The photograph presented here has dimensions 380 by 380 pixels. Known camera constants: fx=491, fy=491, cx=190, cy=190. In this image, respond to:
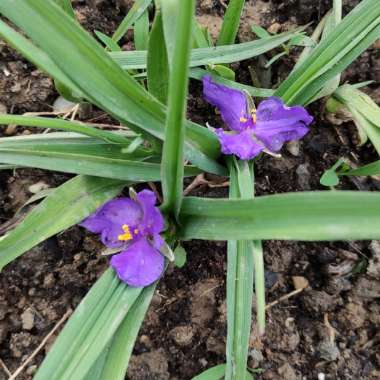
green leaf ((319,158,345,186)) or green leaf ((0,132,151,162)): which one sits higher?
green leaf ((0,132,151,162))

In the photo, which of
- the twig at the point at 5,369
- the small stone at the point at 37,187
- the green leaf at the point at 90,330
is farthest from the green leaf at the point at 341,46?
the twig at the point at 5,369

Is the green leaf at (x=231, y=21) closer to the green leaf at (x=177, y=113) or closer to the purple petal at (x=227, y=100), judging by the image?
the purple petal at (x=227, y=100)

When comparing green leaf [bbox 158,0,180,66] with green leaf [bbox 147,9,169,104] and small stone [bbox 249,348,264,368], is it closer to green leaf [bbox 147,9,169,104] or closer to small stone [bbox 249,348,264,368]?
green leaf [bbox 147,9,169,104]

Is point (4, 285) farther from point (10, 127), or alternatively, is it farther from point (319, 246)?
point (319, 246)

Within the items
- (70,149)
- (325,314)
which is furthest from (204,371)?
(70,149)

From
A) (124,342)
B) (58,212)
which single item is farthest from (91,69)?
(124,342)

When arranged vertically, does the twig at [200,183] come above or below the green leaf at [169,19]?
below

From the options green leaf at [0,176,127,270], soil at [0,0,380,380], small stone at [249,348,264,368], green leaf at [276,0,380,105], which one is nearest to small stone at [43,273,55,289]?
soil at [0,0,380,380]
